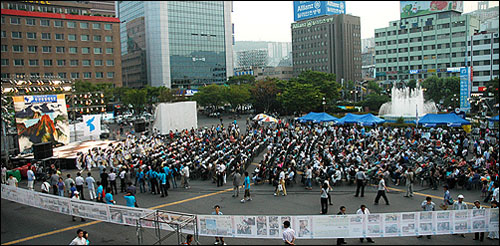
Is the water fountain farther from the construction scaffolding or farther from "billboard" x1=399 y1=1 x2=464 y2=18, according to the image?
"billboard" x1=399 y1=1 x2=464 y2=18

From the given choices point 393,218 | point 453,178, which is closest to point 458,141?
point 453,178

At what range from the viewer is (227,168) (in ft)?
63.8

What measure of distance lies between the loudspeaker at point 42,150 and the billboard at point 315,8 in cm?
10680

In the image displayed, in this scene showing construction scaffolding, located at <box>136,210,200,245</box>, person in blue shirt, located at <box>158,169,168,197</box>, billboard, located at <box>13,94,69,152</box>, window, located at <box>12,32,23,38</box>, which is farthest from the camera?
window, located at <box>12,32,23,38</box>

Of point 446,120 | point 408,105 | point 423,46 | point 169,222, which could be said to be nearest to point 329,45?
point 423,46

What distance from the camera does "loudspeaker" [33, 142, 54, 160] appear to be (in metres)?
22.2

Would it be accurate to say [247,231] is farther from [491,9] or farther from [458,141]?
[491,9]

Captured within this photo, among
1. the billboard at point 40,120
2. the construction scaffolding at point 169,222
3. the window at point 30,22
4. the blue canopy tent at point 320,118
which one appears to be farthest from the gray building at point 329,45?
the construction scaffolding at point 169,222

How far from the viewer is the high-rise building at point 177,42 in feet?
334

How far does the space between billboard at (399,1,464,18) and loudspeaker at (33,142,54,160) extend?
95.4m

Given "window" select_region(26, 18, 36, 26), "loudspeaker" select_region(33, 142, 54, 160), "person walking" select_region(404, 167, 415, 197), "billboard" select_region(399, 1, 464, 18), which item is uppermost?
"billboard" select_region(399, 1, 464, 18)

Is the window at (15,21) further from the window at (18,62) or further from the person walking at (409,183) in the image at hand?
the person walking at (409,183)

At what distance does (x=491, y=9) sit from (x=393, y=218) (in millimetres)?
220388

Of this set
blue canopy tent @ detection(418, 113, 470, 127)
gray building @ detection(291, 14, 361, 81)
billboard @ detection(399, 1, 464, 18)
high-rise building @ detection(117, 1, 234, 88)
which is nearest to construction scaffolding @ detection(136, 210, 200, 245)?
blue canopy tent @ detection(418, 113, 470, 127)
